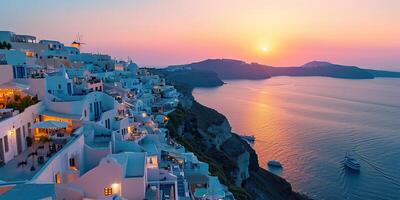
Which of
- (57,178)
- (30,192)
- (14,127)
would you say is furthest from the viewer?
(14,127)

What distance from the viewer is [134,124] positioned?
2152 centimetres

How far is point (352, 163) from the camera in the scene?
1636 inches

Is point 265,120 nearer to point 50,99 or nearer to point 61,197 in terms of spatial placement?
point 50,99

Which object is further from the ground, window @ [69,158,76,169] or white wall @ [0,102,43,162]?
white wall @ [0,102,43,162]

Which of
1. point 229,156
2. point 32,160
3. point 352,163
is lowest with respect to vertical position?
point 352,163

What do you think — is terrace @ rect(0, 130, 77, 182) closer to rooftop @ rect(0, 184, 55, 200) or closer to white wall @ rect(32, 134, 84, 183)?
white wall @ rect(32, 134, 84, 183)

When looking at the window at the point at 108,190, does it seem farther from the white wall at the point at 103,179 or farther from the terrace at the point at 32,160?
the terrace at the point at 32,160

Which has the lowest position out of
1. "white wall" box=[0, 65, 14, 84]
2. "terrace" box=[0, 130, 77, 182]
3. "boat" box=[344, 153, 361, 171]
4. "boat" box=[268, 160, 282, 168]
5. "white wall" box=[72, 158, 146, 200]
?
"boat" box=[268, 160, 282, 168]

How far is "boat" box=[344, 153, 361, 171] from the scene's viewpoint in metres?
41.0

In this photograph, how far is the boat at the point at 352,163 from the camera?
1613 inches

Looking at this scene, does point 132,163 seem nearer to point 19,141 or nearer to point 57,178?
point 57,178

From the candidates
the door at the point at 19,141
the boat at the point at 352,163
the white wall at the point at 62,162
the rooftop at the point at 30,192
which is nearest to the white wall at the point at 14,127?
the door at the point at 19,141

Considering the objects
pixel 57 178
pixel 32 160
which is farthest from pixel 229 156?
pixel 32 160

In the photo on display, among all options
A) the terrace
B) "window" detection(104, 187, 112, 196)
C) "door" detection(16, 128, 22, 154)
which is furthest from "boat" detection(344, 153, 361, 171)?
"door" detection(16, 128, 22, 154)
